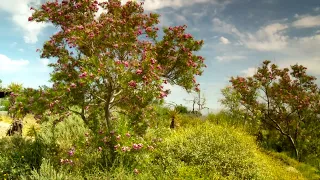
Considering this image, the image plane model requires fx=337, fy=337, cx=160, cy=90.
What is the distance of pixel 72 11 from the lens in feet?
34.9

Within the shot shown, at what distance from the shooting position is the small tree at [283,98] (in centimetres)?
2100

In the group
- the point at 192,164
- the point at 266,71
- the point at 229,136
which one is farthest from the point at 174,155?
the point at 266,71

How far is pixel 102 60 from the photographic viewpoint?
30.2 ft

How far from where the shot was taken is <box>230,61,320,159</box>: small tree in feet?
68.9

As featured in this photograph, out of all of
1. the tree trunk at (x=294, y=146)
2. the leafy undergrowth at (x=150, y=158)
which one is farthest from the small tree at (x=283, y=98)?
the leafy undergrowth at (x=150, y=158)

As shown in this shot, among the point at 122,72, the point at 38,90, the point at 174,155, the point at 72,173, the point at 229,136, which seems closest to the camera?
the point at 122,72

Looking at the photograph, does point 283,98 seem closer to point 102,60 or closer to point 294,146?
point 294,146

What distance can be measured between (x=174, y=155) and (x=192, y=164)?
71 centimetres

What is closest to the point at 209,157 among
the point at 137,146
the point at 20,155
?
the point at 137,146

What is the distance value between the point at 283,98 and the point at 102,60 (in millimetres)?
14891

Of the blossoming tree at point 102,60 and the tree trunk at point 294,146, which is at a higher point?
the blossoming tree at point 102,60

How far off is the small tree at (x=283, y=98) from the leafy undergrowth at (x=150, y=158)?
9.10m

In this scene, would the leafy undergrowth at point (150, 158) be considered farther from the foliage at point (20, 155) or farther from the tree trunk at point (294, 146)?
the tree trunk at point (294, 146)

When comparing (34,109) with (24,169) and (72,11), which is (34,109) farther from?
(72,11)
